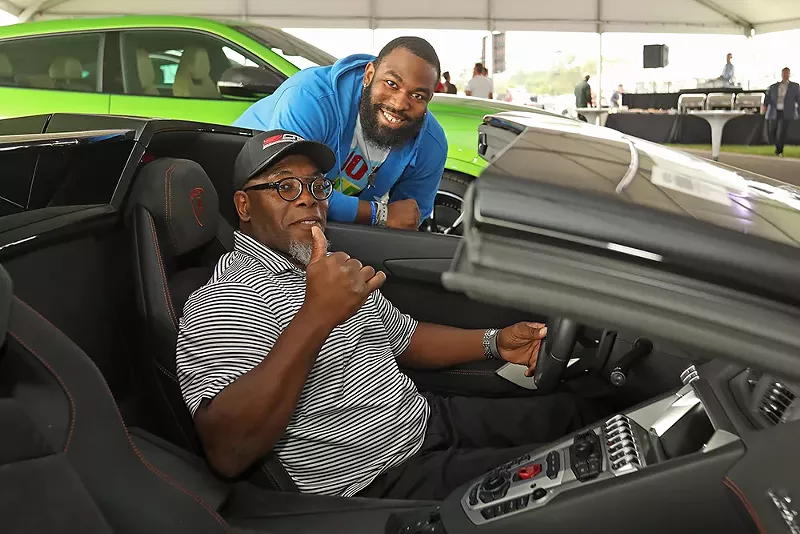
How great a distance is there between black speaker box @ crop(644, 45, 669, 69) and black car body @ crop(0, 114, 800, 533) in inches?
560

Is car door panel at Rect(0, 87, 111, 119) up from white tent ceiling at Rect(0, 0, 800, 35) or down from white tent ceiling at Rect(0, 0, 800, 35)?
down

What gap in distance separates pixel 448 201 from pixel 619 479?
303 cm

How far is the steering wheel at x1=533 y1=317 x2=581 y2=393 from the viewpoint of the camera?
5.13 ft

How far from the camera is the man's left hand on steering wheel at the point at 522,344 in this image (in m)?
1.92

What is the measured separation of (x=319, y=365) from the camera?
156cm

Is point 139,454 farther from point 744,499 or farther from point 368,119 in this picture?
point 368,119

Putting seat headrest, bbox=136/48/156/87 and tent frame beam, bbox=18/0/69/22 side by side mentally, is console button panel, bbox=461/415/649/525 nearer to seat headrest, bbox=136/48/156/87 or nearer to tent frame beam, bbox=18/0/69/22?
seat headrest, bbox=136/48/156/87

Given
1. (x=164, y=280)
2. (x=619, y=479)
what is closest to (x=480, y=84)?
(x=164, y=280)

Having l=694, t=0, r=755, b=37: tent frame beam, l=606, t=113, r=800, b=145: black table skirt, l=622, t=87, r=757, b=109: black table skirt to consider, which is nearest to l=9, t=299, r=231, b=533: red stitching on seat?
l=606, t=113, r=800, b=145: black table skirt

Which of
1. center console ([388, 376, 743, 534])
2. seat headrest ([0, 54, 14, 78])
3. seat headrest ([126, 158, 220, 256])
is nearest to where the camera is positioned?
center console ([388, 376, 743, 534])

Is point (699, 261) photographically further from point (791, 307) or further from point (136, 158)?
point (136, 158)

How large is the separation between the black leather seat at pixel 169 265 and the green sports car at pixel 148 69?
2.31 m

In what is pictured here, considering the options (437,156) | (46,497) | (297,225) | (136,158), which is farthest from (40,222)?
(437,156)

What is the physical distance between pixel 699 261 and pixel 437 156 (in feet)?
8.06
